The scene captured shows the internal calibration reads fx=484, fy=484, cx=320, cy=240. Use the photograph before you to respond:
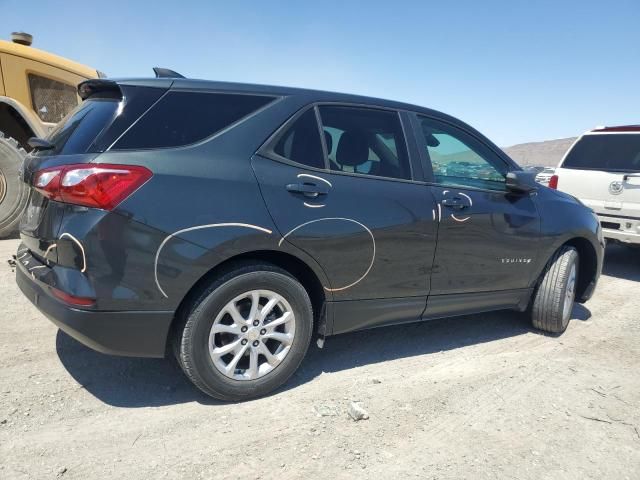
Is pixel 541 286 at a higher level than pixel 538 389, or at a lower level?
higher

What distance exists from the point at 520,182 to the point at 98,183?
9.74 ft

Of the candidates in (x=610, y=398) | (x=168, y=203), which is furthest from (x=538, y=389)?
(x=168, y=203)

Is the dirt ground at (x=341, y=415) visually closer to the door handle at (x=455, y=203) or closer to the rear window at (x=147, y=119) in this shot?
the door handle at (x=455, y=203)

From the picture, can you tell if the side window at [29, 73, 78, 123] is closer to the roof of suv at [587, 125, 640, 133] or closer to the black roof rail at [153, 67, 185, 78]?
the black roof rail at [153, 67, 185, 78]

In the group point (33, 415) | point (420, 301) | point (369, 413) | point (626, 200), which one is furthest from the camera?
point (626, 200)

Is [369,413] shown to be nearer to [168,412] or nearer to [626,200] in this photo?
[168,412]

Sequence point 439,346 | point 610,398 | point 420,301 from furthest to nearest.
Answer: point 439,346, point 420,301, point 610,398

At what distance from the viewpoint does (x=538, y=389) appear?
3.26 m

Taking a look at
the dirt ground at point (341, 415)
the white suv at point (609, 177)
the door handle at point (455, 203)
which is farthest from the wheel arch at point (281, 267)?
the white suv at point (609, 177)

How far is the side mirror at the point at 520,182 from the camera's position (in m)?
3.73

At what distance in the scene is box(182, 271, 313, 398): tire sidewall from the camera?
2.59m

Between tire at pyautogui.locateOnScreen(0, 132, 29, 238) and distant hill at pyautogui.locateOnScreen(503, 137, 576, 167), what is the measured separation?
45414 millimetres

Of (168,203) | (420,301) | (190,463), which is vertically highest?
(168,203)

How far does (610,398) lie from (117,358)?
3.31m
